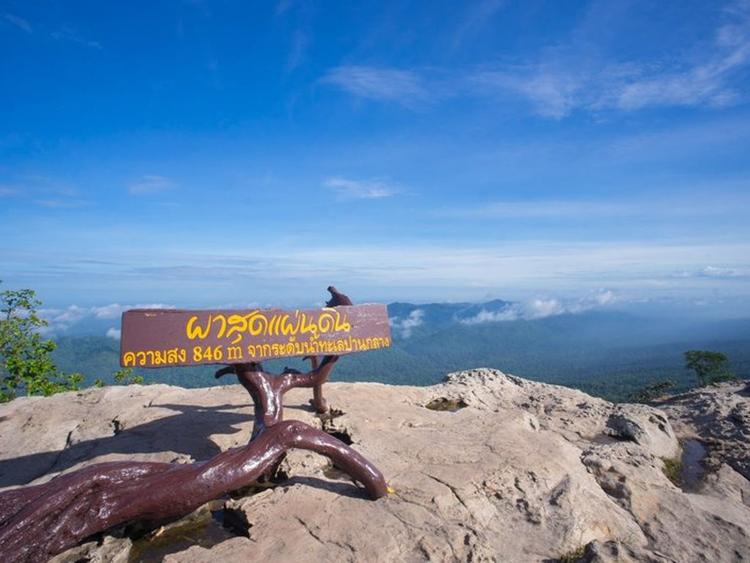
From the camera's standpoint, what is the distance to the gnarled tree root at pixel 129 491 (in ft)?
13.2

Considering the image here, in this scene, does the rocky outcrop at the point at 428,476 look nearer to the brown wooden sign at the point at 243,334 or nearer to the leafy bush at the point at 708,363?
the brown wooden sign at the point at 243,334

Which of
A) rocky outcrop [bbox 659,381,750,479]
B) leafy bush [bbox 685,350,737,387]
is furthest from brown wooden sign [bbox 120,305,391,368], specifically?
leafy bush [bbox 685,350,737,387]

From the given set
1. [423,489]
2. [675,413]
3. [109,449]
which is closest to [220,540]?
[423,489]

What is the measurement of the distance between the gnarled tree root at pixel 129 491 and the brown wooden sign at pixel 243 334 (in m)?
1.30

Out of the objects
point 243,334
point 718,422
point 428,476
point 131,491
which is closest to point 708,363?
point 718,422

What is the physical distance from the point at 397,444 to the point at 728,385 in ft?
35.9

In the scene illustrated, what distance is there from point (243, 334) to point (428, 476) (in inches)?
119

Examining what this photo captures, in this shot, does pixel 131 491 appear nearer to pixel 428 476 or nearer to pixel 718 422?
pixel 428 476

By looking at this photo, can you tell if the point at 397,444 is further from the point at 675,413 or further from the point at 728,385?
the point at 728,385

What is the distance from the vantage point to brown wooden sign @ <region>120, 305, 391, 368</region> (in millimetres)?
5695

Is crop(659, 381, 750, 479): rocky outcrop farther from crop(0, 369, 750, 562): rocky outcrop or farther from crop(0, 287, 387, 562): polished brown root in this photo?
crop(0, 287, 387, 562): polished brown root

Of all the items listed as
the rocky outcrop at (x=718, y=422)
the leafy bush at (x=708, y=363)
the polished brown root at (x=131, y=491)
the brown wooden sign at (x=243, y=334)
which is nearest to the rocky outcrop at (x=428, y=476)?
the rocky outcrop at (x=718, y=422)

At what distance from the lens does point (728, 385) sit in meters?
12.9

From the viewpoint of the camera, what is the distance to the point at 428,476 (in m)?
6.01
